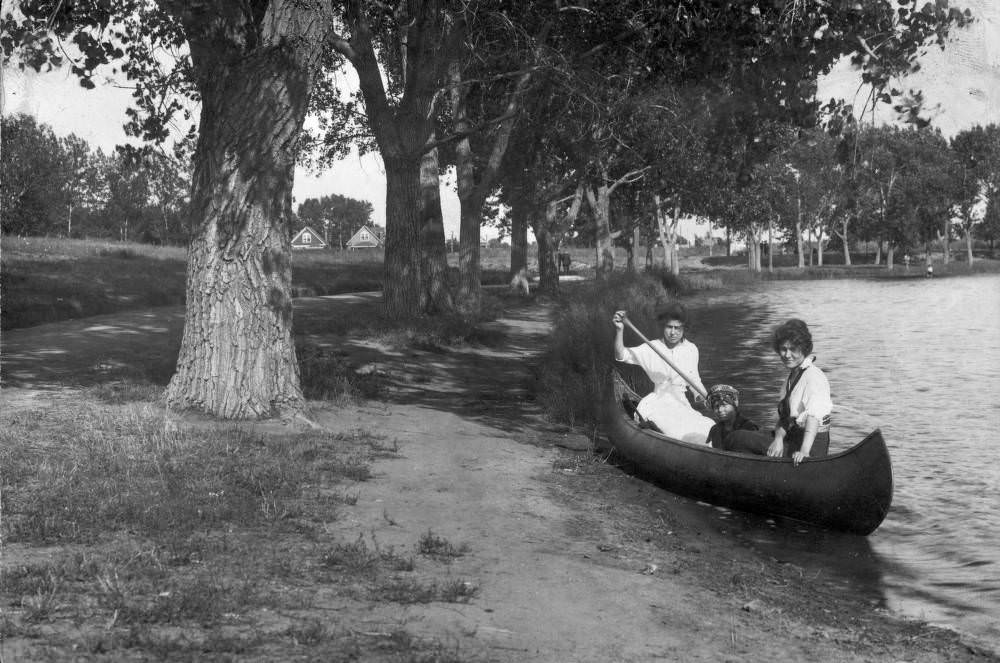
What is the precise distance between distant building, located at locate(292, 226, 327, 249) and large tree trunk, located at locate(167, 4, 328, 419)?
14772cm

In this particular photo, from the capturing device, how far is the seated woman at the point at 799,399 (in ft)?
29.6

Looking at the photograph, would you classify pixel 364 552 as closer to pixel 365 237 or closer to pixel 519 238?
pixel 519 238

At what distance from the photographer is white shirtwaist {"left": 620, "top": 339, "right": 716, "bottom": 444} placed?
11.4 m

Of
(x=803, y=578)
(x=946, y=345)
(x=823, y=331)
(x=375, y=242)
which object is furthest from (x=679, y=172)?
(x=375, y=242)

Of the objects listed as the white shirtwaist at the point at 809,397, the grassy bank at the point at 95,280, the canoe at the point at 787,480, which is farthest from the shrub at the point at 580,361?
the grassy bank at the point at 95,280

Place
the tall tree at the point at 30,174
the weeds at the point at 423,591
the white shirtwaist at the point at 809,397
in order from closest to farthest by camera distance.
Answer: the weeds at the point at 423,591, the white shirtwaist at the point at 809,397, the tall tree at the point at 30,174

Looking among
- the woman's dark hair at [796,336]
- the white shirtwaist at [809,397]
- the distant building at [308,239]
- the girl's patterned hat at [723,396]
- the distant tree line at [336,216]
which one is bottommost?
the girl's patterned hat at [723,396]

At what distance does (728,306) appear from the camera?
43.7 metres

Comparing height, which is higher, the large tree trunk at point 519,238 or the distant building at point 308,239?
the distant building at point 308,239

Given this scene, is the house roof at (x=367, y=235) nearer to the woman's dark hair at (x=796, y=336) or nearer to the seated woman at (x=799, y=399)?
the seated woman at (x=799, y=399)

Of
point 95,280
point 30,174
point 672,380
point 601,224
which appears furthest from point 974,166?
point 672,380

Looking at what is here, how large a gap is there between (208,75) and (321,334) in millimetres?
9611

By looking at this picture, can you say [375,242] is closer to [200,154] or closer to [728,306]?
[728,306]

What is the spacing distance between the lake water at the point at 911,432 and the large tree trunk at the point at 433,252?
19.4 feet
